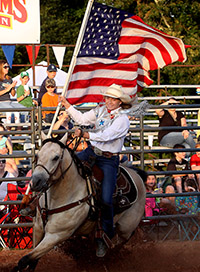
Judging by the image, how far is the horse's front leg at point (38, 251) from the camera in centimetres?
620

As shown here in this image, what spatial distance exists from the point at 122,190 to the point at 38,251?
1.46 metres

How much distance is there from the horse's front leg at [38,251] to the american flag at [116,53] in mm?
1991

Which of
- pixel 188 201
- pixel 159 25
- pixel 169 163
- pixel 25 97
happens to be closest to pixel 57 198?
pixel 188 201

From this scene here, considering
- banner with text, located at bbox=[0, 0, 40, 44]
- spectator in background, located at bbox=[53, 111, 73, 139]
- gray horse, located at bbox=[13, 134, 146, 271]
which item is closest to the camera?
gray horse, located at bbox=[13, 134, 146, 271]

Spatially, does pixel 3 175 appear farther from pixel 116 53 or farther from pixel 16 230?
pixel 116 53

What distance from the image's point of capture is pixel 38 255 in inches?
248

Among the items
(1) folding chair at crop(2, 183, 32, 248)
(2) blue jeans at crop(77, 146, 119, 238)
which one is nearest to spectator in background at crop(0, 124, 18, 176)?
(1) folding chair at crop(2, 183, 32, 248)

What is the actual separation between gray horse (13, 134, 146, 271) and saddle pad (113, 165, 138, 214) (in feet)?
1.77

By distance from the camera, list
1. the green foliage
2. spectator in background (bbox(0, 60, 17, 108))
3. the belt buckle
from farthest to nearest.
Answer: the green foliage → spectator in background (bbox(0, 60, 17, 108)) → the belt buckle

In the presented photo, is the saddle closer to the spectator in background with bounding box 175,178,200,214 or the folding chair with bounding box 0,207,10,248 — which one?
the spectator in background with bounding box 175,178,200,214

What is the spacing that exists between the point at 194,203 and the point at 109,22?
134 inches

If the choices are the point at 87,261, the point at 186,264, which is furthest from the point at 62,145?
the point at 186,264

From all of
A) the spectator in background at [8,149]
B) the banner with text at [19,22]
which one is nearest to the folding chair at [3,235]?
the spectator in background at [8,149]

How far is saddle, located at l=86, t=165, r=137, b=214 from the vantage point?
697 cm
